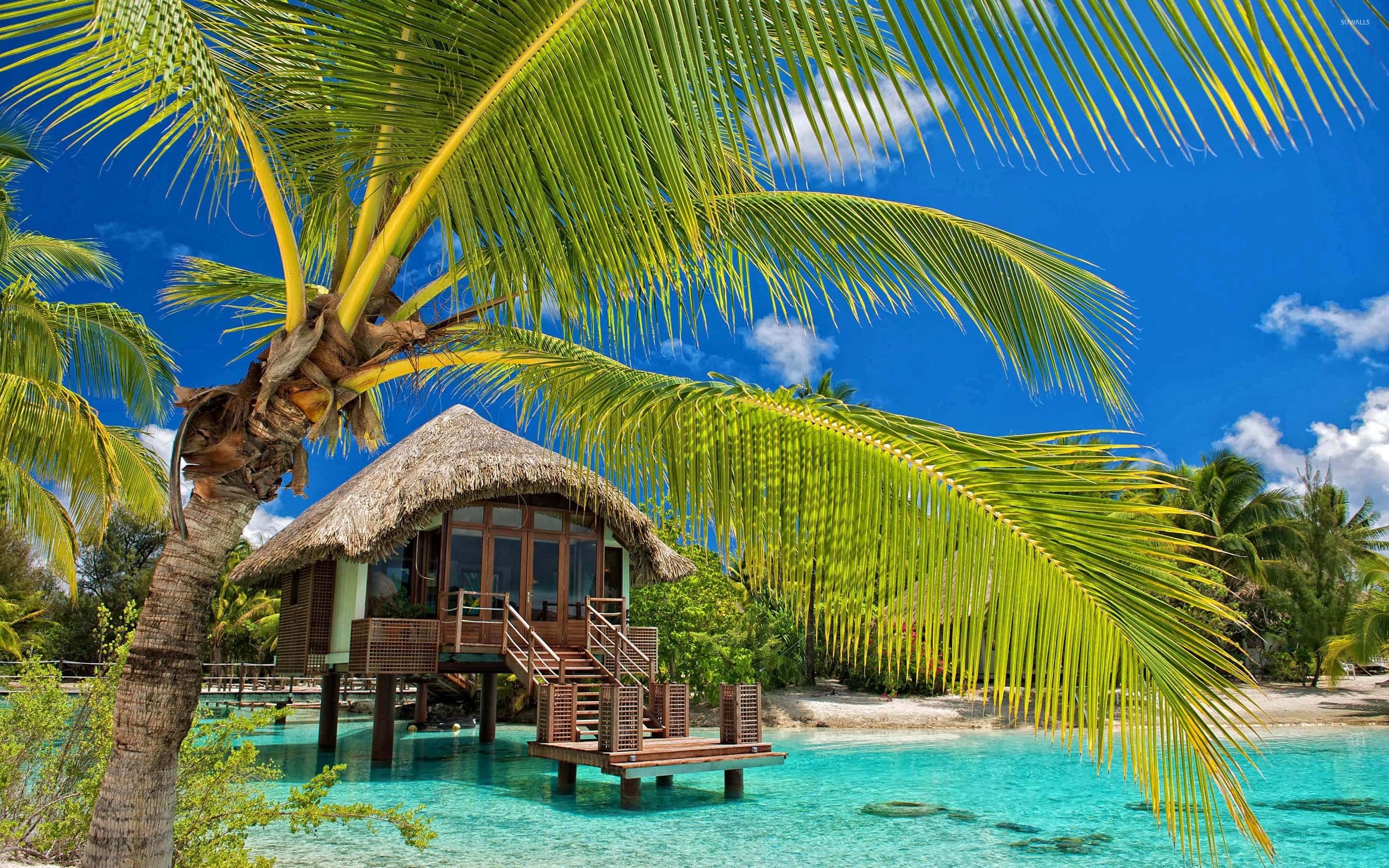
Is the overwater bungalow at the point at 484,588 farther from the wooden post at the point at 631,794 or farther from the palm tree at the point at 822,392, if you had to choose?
the palm tree at the point at 822,392

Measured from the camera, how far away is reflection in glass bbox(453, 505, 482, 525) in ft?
42.7

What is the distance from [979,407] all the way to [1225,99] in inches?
6206

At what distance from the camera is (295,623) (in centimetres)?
1448

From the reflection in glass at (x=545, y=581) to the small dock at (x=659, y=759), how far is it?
3461 mm

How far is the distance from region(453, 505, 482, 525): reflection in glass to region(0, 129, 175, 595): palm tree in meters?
4.03

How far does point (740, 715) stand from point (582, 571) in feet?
15.1

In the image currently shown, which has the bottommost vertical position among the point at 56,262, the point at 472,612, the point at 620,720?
the point at 620,720

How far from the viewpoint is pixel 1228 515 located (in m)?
26.6

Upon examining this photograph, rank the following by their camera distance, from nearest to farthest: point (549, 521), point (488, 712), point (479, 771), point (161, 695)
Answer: point (161, 695) → point (479, 771) → point (549, 521) → point (488, 712)

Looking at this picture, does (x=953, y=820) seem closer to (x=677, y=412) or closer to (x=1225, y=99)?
(x=677, y=412)

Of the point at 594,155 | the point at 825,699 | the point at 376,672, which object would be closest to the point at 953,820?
the point at 376,672

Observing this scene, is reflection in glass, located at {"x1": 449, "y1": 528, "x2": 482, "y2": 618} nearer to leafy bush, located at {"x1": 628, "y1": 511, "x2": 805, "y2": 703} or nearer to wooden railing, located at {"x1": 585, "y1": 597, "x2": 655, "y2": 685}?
wooden railing, located at {"x1": 585, "y1": 597, "x2": 655, "y2": 685}

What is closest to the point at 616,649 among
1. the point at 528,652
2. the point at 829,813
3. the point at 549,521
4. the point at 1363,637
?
the point at 528,652

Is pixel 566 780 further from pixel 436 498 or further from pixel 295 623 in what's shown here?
pixel 295 623
